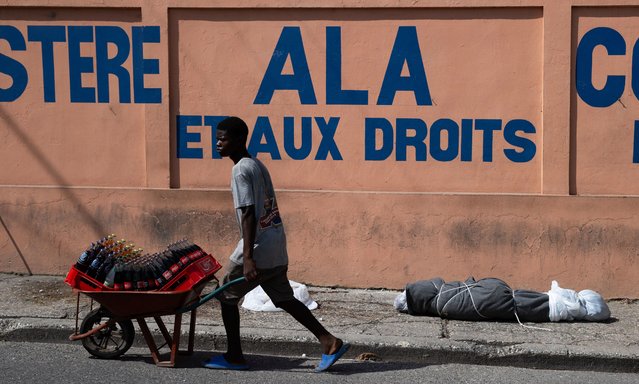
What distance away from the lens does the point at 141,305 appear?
597 centimetres

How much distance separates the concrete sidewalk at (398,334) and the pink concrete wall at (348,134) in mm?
769

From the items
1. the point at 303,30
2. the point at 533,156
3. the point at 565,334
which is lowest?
the point at 565,334

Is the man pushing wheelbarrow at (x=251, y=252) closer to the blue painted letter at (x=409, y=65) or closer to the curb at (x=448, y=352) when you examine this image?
the curb at (x=448, y=352)

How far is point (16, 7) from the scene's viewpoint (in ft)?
28.0

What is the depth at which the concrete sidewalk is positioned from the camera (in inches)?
253

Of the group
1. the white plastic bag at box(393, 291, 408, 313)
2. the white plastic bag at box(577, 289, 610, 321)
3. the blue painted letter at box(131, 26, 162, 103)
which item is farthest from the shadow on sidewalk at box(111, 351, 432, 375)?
the blue painted letter at box(131, 26, 162, 103)

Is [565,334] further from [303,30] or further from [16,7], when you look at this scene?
[16,7]

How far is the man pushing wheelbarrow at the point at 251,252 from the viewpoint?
5762 millimetres

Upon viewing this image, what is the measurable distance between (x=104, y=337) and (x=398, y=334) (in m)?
2.21

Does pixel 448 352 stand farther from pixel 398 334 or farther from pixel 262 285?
pixel 262 285

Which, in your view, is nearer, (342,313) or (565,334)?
(565,334)

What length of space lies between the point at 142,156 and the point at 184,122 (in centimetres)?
54

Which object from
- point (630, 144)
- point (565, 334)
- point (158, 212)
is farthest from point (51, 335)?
point (630, 144)

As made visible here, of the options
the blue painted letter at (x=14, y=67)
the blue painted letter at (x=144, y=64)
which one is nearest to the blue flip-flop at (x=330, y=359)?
the blue painted letter at (x=144, y=64)
